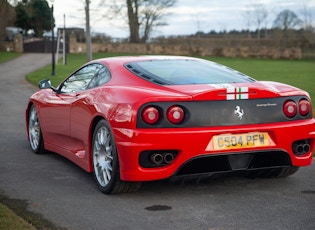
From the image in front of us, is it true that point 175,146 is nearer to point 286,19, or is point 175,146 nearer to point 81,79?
point 81,79

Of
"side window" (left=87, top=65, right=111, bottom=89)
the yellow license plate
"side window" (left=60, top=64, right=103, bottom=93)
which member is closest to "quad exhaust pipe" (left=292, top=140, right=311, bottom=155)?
the yellow license plate

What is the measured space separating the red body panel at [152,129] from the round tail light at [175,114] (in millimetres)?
65

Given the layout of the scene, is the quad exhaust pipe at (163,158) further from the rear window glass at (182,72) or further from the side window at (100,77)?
the side window at (100,77)

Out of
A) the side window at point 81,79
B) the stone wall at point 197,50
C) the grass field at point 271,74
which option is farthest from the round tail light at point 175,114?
the stone wall at point 197,50

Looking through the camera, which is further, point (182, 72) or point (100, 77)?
point (100, 77)

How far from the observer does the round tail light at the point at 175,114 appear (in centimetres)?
478

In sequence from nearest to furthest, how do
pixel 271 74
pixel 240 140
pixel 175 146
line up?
pixel 175 146, pixel 240 140, pixel 271 74

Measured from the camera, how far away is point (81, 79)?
6.29 m

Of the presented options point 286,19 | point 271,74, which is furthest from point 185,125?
point 286,19

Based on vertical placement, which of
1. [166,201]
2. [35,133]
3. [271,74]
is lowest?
[271,74]

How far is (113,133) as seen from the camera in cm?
495

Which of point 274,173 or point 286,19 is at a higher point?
point 286,19

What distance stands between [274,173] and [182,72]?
4.43 ft

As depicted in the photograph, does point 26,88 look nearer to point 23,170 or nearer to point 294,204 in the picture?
point 23,170
